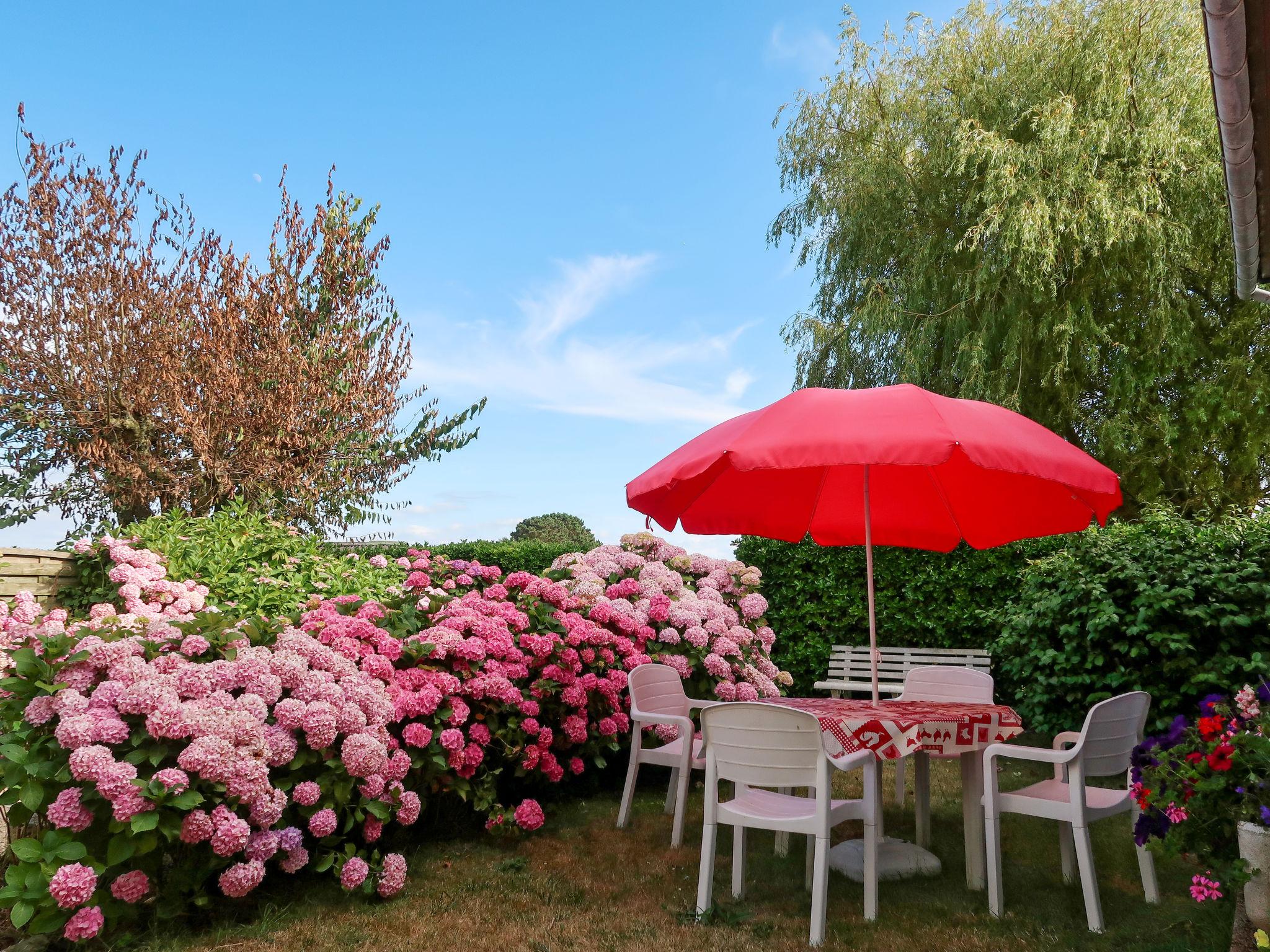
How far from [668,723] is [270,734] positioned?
6.79 feet

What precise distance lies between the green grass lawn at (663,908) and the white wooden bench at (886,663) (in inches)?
141

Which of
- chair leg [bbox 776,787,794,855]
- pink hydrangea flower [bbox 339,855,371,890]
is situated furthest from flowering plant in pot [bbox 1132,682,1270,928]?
pink hydrangea flower [bbox 339,855,371,890]

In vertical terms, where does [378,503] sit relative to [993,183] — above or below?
below

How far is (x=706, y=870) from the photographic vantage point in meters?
3.56

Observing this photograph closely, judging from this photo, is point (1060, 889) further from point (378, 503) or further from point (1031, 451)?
point (378, 503)

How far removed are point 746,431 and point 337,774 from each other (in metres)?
2.26

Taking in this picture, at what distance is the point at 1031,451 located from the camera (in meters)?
3.55

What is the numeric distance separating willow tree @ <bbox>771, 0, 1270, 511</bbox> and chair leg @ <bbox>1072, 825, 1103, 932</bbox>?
8534 mm

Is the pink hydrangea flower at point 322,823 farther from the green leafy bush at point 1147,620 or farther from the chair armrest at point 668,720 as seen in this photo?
the green leafy bush at point 1147,620

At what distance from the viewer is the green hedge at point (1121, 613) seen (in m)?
5.31

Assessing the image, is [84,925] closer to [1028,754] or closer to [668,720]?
[668,720]

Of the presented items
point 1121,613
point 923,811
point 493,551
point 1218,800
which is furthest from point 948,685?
point 493,551

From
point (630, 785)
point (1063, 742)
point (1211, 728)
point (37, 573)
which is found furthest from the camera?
point (37, 573)

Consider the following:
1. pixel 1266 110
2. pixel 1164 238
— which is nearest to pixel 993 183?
pixel 1164 238
